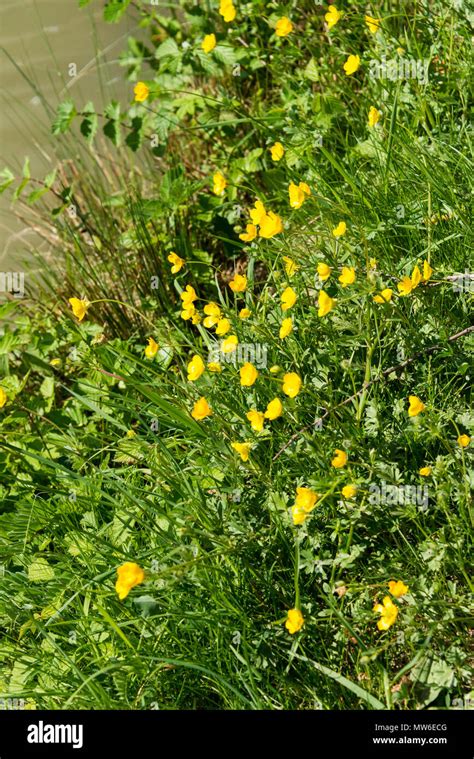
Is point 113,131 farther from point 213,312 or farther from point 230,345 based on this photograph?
point 230,345

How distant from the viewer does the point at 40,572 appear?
2607 millimetres

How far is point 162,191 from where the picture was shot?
361 cm

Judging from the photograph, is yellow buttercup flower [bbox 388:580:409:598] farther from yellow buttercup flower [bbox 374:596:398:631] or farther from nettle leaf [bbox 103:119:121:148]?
nettle leaf [bbox 103:119:121:148]

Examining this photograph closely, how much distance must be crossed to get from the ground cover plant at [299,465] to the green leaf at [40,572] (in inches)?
0.4

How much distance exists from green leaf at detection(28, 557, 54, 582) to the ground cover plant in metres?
0.01

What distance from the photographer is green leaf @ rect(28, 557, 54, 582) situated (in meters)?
2.59

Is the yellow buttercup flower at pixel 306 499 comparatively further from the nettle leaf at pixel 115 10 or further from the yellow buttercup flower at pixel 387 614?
the nettle leaf at pixel 115 10

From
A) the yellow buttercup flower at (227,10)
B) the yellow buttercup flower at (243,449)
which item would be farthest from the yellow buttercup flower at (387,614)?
the yellow buttercup flower at (227,10)

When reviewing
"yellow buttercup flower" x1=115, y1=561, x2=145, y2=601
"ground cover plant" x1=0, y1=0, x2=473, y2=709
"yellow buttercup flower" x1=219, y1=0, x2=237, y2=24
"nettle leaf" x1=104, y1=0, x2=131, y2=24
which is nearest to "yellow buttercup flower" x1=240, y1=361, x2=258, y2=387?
"ground cover plant" x1=0, y1=0, x2=473, y2=709

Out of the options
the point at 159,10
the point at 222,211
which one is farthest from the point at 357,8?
the point at 159,10

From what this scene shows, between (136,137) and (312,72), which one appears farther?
(136,137)

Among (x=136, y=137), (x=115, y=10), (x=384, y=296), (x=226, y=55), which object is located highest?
(x=115, y=10)

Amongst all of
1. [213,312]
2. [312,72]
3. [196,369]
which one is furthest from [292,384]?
[312,72]

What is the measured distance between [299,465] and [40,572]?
867mm
